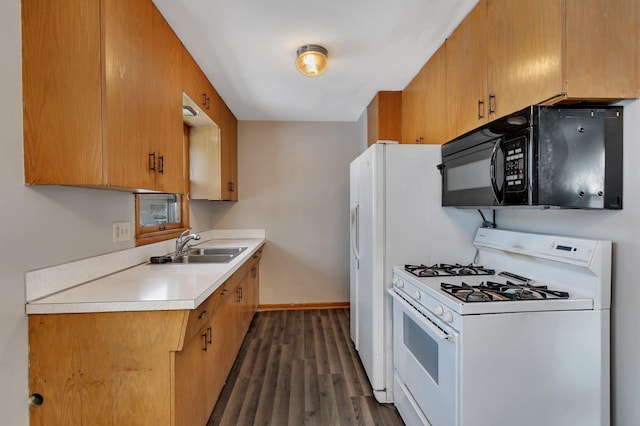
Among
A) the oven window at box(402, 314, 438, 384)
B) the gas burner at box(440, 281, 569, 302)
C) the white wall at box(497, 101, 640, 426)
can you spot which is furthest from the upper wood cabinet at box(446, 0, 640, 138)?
the oven window at box(402, 314, 438, 384)

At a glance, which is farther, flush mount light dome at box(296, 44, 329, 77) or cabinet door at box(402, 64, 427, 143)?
cabinet door at box(402, 64, 427, 143)

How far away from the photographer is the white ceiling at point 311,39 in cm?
176

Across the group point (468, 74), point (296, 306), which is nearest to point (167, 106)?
point (468, 74)

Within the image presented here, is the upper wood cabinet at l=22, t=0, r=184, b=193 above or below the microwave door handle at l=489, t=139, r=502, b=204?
above

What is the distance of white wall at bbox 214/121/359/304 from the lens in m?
4.03

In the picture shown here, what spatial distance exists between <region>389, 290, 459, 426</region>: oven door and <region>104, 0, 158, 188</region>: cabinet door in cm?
153

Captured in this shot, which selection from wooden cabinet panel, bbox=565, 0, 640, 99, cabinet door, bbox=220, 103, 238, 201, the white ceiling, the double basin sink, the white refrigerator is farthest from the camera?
cabinet door, bbox=220, 103, 238, 201

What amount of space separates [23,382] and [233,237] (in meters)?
2.76

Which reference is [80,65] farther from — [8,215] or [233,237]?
[233,237]

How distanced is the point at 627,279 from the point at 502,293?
0.44m

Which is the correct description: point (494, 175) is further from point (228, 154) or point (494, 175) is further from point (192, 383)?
point (228, 154)

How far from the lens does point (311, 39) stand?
6.86 feet

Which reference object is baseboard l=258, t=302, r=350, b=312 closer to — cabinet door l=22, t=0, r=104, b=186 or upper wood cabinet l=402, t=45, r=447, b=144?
upper wood cabinet l=402, t=45, r=447, b=144

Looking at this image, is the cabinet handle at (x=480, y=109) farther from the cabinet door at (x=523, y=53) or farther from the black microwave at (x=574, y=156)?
the black microwave at (x=574, y=156)
